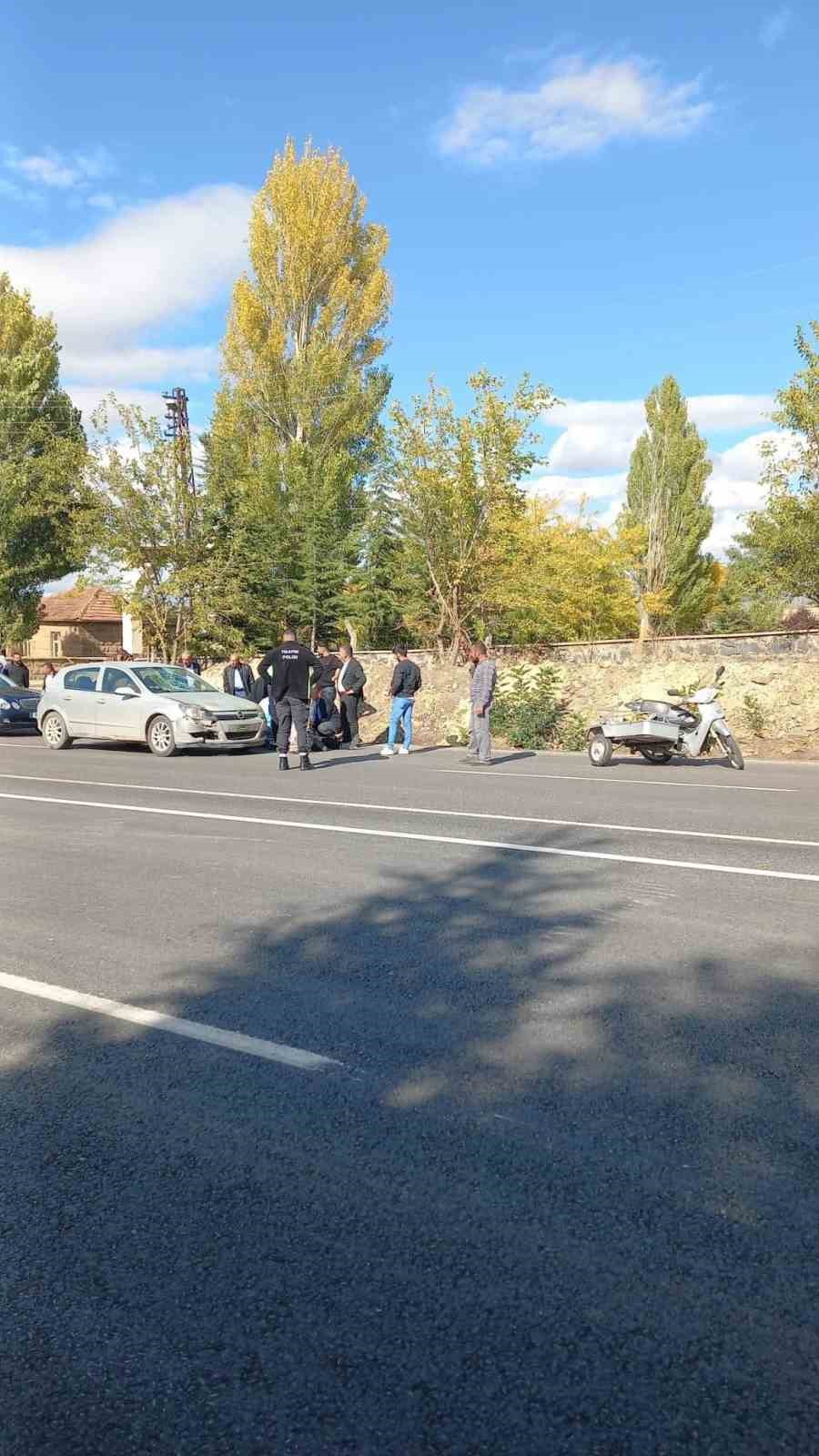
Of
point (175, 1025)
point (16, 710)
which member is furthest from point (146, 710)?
point (175, 1025)

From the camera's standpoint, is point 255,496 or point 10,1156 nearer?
point 10,1156

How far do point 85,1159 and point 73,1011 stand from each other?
4.56 ft

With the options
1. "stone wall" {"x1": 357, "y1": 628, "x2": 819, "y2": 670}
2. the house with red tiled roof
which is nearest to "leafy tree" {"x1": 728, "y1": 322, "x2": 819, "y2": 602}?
"stone wall" {"x1": 357, "y1": 628, "x2": 819, "y2": 670}

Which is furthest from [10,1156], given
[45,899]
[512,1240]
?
[45,899]

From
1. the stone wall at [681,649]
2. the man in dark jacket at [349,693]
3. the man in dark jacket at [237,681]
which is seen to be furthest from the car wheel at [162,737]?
the stone wall at [681,649]

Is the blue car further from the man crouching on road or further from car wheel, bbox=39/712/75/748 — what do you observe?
the man crouching on road

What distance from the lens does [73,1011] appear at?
15.0 ft

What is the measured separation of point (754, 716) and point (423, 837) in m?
12.4

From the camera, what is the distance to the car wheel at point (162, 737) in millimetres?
17922

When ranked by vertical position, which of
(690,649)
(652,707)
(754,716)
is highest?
(690,649)

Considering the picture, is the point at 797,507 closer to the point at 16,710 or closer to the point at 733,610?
the point at 16,710

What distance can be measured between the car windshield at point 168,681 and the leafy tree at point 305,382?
1175cm

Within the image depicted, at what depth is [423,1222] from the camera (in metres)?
2.87

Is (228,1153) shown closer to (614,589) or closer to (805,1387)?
(805,1387)
